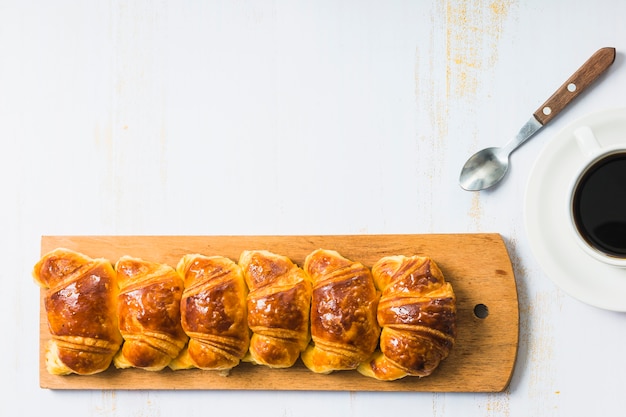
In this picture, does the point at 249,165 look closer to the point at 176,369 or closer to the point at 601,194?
the point at 176,369

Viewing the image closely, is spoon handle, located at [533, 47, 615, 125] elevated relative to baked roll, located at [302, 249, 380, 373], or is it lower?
elevated

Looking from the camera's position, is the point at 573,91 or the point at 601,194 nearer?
the point at 601,194

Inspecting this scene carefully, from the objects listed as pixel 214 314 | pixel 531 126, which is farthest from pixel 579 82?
pixel 214 314

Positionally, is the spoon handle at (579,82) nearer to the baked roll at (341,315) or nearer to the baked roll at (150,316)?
the baked roll at (341,315)

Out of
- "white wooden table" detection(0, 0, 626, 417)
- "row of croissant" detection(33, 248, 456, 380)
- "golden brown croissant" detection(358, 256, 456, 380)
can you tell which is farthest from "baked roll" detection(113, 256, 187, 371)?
"golden brown croissant" detection(358, 256, 456, 380)

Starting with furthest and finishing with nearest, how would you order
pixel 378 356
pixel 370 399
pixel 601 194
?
pixel 370 399, pixel 378 356, pixel 601 194

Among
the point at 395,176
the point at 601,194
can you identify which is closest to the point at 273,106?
the point at 395,176

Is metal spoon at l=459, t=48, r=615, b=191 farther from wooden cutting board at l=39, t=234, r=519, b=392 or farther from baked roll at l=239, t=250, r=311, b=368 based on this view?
baked roll at l=239, t=250, r=311, b=368
